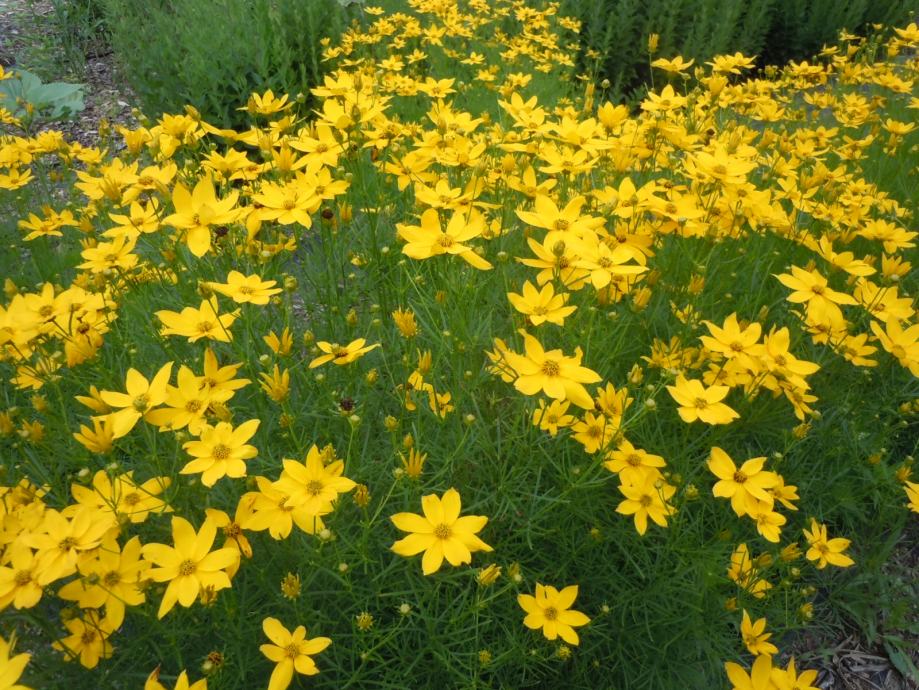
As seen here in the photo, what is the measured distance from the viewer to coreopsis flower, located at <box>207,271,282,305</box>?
1609mm

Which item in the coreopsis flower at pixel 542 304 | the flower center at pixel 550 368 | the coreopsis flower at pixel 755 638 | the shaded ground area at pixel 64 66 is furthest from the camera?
the shaded ground area at pixel 64 66

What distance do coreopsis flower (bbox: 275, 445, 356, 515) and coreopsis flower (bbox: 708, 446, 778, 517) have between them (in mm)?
886

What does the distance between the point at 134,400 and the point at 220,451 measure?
229 millimetres

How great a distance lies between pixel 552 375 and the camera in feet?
4.75

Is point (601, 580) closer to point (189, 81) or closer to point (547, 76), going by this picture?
point (189, 81)

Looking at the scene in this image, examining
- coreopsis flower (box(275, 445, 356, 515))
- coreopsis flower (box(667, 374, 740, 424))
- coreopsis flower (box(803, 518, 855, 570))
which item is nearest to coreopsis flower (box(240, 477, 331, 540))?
coreopsis flower (box(275, 445, 356, 515))

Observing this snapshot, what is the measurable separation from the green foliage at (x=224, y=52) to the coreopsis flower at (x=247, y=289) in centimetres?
310

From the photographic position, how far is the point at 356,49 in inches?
202

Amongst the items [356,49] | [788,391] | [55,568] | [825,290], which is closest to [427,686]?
[55,568]

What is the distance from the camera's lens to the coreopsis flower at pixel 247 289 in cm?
161

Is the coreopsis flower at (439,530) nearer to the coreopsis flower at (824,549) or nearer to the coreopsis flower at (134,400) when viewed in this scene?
the coreopsis flower at (134,400)

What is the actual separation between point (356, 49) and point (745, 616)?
4.88 m

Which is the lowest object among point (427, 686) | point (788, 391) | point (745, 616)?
point (427, 686)

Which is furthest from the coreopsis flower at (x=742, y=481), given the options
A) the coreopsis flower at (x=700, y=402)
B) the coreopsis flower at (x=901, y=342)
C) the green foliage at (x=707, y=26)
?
the green foliage at (x=707, y=26)
